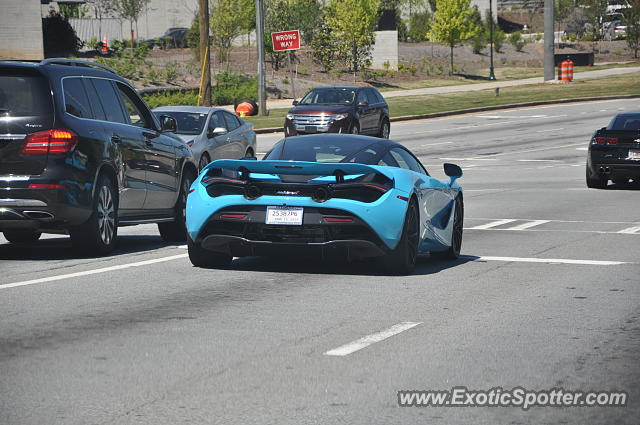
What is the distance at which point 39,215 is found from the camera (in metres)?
12.1

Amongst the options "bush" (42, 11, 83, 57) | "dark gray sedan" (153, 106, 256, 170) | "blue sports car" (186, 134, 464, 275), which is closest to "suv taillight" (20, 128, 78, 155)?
"blue sports car" (186, 134, 464, 275)

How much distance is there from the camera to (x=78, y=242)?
12.6 meters

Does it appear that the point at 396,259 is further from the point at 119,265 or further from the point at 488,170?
the point at 488,170

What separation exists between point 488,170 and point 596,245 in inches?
591

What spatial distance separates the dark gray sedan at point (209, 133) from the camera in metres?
22.4

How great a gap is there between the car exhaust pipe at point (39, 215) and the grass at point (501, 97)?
30.5 meters

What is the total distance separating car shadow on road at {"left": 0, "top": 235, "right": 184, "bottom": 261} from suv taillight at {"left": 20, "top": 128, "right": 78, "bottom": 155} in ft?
4.06

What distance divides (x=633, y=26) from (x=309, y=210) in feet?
314

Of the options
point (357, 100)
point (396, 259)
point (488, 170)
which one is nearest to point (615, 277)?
point (396, 259)

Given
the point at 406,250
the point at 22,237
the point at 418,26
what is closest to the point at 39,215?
the point at 22,237

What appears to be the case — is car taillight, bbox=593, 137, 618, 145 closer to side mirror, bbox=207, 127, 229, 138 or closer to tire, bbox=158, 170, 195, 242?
side mirror, bbox=207, 127, 229, 138

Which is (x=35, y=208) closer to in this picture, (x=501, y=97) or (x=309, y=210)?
(x=309, y=210)

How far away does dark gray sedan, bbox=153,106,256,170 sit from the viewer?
2239 centimetres

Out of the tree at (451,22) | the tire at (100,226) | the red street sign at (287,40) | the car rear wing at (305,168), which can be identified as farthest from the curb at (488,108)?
the car rear wing at (305,168)
